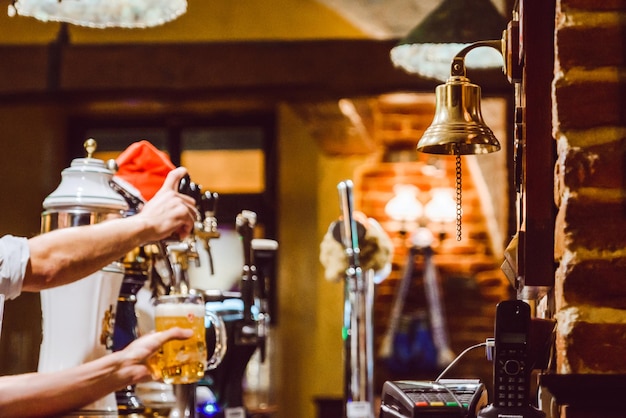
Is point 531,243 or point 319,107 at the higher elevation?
point 319,107

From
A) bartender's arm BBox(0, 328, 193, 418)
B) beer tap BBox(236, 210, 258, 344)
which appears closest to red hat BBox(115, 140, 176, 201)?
beer tap BBox(236, 210, 258, 344)

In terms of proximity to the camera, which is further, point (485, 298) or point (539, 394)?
point (485, 298)

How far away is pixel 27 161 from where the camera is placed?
306 inches

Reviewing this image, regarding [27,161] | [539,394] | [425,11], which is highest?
[425,11]

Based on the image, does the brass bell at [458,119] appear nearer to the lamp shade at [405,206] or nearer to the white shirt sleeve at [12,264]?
the white shirt sleeve at [12,264]

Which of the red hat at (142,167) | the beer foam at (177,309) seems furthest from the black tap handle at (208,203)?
the beer foam at (177,309)

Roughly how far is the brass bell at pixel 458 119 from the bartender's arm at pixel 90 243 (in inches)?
19.5

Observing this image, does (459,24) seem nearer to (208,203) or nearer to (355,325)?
(355,325)

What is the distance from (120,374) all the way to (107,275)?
304 mm

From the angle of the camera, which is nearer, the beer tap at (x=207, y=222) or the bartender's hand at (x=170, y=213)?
the bartender's hand at (x=170, y=213)

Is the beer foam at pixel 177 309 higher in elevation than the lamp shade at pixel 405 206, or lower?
lower

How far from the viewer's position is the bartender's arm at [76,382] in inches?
64.8

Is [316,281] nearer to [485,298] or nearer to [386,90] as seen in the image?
[485,298]

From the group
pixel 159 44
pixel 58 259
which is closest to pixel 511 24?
pixel 58 259
